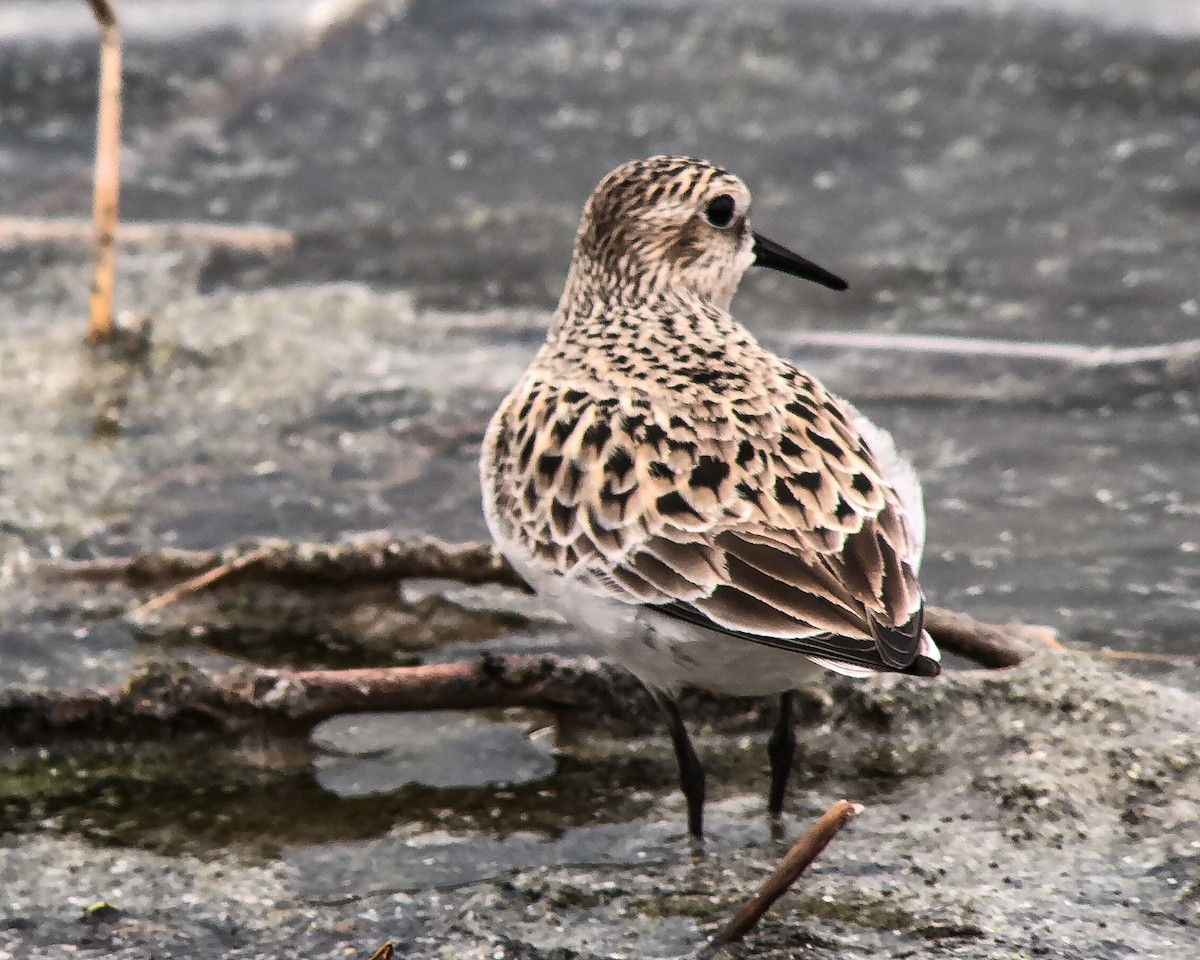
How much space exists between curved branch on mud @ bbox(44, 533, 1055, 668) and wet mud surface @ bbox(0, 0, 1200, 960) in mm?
106

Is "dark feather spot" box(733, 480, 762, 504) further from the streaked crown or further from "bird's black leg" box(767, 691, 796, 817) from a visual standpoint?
the streaked crown

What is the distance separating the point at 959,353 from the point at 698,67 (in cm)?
319

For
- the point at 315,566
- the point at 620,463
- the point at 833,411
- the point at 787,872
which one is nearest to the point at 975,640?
the point at 833,411

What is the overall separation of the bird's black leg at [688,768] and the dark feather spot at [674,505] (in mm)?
425

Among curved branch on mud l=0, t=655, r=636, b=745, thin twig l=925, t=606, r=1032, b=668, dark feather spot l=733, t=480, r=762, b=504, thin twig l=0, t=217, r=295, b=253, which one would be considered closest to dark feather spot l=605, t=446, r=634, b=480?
dark feather spot l=733, t=480, r=762, b=504

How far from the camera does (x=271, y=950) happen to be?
3477 mm

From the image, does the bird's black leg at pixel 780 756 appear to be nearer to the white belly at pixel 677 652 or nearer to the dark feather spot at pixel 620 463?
the white belly at pixel 677 652

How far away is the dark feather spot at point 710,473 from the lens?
3803 millimetres

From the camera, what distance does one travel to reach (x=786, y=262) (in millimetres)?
5211

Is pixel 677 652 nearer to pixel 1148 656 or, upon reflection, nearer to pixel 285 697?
pixel 285 697

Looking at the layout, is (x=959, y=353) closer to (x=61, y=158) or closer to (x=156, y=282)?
(x=156, y=282)

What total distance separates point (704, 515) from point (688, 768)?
57 cm

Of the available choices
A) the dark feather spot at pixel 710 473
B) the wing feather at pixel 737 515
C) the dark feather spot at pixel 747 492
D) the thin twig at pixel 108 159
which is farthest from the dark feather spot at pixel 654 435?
the thin twig at pixel 108 159

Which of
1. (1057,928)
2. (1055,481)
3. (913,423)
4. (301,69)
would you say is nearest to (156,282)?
(301,69)
